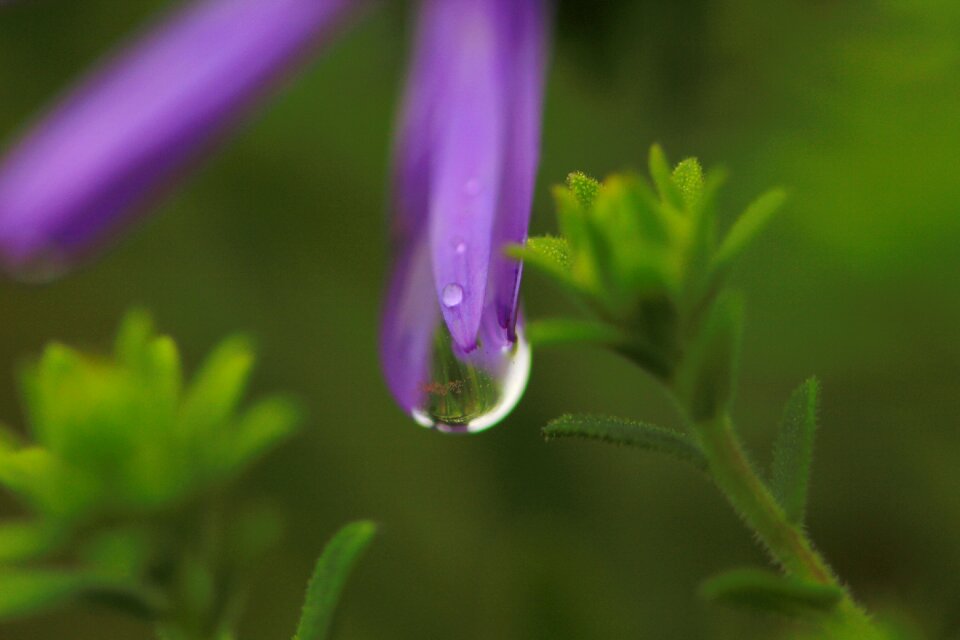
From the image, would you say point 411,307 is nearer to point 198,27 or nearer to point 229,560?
point 229,560

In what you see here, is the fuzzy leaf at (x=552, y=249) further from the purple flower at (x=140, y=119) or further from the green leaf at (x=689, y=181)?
the purple flower at (x=140, y=119)

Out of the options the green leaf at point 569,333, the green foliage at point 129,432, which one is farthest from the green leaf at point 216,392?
the green leaf at point 569,333

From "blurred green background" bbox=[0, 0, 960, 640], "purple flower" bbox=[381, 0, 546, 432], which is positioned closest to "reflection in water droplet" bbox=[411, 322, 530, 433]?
"purple flower" bbox=[381, 0, 546, 432]

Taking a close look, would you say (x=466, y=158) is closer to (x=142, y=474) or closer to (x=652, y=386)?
(x=142, y=474)

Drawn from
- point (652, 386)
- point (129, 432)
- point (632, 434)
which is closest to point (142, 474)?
point (129, 432)

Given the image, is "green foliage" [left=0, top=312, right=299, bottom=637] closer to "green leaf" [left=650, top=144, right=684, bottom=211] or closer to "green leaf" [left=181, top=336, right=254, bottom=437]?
"green leaf" [left=181, top=336, right=254, bottom=437]
